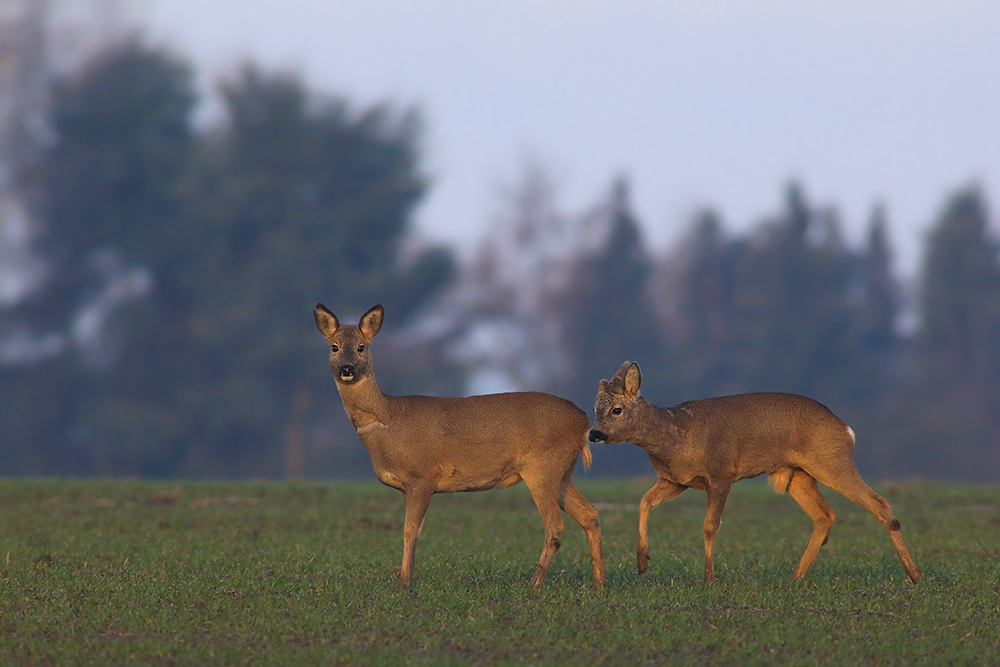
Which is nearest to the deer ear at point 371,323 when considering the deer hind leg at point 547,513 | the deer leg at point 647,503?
the deer hind leg at point 547,513

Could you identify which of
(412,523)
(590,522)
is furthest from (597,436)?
(412,523)

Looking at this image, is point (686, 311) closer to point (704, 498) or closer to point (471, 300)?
point (471, 300)

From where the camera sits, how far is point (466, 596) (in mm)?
10719

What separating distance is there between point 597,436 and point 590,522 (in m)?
0.78

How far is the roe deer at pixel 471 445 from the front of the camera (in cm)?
1133

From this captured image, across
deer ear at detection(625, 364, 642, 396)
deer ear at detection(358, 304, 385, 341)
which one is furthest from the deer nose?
deer ear at detection(358, 304, 385, 341)

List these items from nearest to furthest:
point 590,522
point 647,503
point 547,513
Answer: point 547,513
point 590,522
point 647,503

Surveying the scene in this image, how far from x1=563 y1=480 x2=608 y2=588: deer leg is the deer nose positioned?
1.47ft

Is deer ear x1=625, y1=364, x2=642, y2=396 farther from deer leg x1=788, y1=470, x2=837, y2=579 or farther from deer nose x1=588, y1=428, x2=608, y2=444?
deer leg x1=788, y1=470, x2=837, y2=579

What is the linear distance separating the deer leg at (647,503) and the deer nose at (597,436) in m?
0.72

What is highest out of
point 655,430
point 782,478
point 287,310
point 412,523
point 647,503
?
point 287,310

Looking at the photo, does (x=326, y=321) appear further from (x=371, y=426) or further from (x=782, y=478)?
(x=782, y=478)

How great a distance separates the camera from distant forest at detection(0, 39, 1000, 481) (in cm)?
4703

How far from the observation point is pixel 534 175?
58.8 meters
